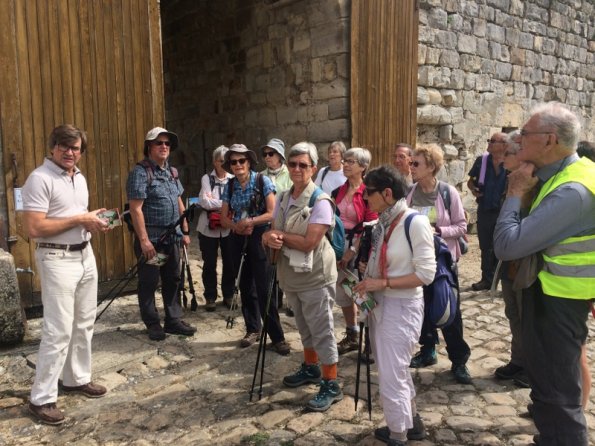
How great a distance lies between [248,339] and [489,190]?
3.19m

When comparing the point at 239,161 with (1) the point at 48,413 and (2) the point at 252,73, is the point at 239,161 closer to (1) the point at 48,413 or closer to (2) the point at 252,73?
(1) the point at 48,413

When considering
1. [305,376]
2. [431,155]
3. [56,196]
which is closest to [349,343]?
[305,376]

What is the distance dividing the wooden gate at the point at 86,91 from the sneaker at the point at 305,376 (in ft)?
8.74

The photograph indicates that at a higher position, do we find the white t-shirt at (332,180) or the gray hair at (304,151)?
the gray hair at (304,151)

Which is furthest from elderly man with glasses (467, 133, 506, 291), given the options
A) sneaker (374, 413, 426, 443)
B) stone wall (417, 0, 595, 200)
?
sneaker (374, 413, 426, 443)

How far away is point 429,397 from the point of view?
11.3 feet

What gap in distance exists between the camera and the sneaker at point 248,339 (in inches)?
168

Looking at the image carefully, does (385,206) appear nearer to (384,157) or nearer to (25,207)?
(25,207)

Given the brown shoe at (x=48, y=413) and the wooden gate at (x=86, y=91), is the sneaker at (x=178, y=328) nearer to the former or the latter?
the wooden gate at (x=86, y=91)

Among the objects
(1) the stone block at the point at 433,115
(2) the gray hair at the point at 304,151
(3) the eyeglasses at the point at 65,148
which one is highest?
(1) the stone block at the point at 433,115

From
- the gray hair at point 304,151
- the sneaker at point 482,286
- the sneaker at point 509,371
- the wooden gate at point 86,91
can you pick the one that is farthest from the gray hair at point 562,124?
the wooden gate at point 86,91

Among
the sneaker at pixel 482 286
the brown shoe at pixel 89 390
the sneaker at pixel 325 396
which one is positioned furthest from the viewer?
the sneaker at pixel 482 286

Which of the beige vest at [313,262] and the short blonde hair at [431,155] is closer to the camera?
the beige vest at [313,262]

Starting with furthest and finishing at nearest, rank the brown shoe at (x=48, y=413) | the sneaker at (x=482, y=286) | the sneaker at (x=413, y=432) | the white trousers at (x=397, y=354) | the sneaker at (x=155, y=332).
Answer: the sneaker at (x=482, y=286)
the sneaker at (x=155, y=332)
the brown shoe at (x=48, y=413)
the sneaker at (x=413, y=432)
the white trousers at (x=397, y=354)
